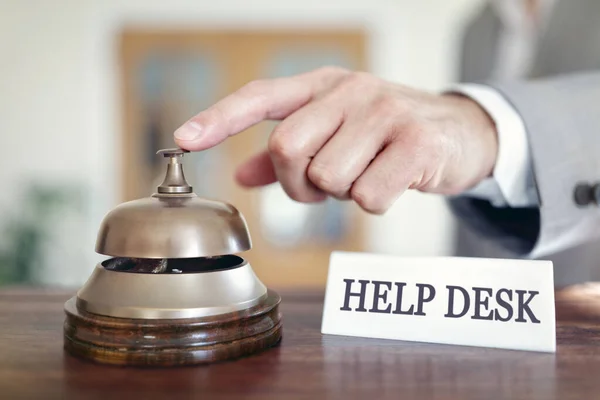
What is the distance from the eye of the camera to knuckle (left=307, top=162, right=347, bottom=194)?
2.31 ft

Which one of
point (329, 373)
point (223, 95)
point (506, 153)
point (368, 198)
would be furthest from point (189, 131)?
point (223, 95)

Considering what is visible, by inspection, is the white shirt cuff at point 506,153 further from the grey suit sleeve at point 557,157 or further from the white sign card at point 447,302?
the white sign card at point 447,302

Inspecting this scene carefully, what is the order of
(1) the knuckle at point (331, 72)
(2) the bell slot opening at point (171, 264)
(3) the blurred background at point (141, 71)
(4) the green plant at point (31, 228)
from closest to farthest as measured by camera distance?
(2) the bell slot opening at point (171, 264), (1) the knuckle at point (331, 72), (4) the green plant at point (31, 228), (3) the blurred background at point (141, 71)

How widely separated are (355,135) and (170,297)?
0.31m

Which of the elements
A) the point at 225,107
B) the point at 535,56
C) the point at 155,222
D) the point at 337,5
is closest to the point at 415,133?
the point at 225,107

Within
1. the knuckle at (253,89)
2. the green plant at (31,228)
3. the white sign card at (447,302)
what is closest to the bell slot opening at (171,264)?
the white sign card at (447,302)

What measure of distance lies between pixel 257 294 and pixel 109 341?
0.14 meters

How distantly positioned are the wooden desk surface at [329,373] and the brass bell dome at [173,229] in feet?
0.34

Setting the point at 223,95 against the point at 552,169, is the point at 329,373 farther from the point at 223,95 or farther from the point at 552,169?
the point at 223,95

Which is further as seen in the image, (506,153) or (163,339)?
(506,153)

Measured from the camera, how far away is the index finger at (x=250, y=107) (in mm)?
712

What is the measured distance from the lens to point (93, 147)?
166 inches

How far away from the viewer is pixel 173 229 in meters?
0.55

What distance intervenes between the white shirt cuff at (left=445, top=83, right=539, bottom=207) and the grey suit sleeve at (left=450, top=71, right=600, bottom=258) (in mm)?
17
